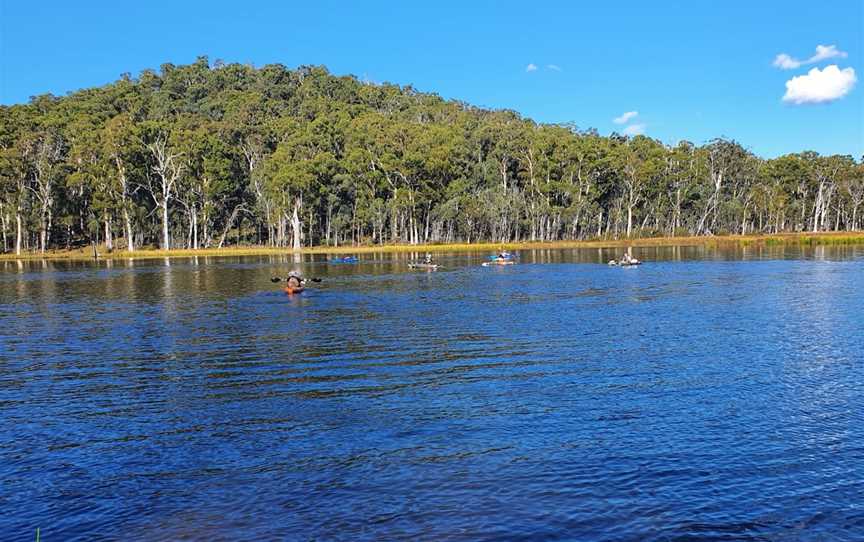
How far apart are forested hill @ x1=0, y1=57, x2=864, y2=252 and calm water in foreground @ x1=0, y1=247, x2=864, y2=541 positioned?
85613mm

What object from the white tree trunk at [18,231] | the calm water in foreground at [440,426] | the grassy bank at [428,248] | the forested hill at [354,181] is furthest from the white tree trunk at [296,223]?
the calm water in foreground at [440,426]

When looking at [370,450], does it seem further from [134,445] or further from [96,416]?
[96,416]

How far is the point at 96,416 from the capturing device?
1723 centimetres

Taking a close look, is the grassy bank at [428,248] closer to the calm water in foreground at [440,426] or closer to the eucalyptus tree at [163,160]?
the eucalyptus tree at [163,160]

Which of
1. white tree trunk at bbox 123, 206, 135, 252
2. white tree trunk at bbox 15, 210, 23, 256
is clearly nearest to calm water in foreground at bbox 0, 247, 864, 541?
white tree trunk at bbox 123, 206, 135, 252

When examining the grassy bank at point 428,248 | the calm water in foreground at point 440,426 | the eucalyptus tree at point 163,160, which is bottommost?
the calm water in foreground at point 440,426

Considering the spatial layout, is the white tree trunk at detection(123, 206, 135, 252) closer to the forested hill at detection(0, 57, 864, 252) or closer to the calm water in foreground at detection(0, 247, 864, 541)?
the forested hill at detection(0, 57, 864, 252)

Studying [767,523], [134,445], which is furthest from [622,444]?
[134,445]

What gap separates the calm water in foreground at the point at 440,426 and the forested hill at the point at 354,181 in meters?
85.6

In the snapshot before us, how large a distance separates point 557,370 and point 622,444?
7188 mm

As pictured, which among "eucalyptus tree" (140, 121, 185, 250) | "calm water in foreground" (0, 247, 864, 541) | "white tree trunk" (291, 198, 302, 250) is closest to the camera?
"calm water in foreground" (0, 247, 864, 541)

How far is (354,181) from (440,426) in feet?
353

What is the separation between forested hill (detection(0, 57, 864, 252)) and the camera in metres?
113

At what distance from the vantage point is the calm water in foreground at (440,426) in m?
11.2
